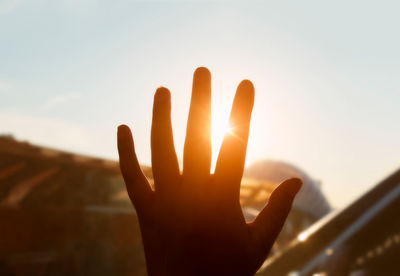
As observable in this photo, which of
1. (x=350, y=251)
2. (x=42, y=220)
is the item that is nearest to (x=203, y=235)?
(x=350, y=251)

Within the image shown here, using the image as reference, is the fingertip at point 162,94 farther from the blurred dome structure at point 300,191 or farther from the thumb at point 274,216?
the blurred dome structure at point 300,191

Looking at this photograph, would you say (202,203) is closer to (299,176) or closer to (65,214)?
(65,214)

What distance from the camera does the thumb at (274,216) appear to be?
2.99 feet

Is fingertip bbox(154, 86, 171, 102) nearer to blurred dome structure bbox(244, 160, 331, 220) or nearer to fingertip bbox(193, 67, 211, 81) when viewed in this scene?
fingertip bbox(193, 67, 211, 81)

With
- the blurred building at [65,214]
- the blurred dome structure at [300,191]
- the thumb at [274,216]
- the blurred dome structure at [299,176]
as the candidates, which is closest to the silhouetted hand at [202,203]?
the thumb at [274,216]

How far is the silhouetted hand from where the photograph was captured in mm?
895

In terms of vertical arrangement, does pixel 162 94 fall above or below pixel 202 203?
above

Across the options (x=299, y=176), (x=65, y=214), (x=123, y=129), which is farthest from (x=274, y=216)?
(x=299, y=176)

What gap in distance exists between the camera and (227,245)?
90 centimetres

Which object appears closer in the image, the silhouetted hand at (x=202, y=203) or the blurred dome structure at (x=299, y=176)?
the silhouetted hand at (x=202, y=203)

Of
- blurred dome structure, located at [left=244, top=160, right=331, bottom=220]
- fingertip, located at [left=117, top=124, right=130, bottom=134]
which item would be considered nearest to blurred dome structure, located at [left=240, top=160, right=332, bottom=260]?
blurred dome structure, located at [left=244, top=160, right=331, bottom=220]

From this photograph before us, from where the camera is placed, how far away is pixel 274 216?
93 cm

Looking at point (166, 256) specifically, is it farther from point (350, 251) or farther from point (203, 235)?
point (350, 251)

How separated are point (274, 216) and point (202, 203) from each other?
0.57ft
